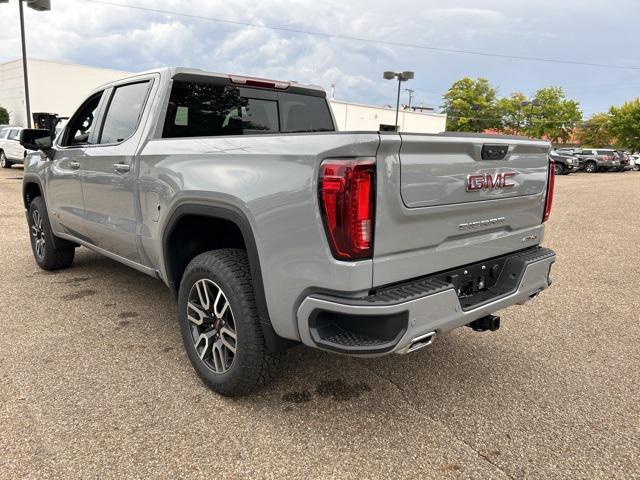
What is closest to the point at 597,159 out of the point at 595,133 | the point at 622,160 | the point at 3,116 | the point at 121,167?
the point at 622,160

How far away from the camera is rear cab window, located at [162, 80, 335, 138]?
3453 millimetres

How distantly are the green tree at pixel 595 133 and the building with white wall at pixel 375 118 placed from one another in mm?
25369

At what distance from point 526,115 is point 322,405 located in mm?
63011

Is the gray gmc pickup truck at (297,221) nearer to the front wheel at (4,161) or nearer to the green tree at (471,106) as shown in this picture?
the front wheel at (4,161)

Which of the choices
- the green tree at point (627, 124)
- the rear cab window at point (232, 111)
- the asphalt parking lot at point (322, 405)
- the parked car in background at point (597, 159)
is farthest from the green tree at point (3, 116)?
the green tree at point (627, 124)

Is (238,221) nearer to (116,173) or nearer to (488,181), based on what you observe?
(488,181)

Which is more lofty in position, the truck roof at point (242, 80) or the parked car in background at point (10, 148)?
the truck roof at point (242, 80)

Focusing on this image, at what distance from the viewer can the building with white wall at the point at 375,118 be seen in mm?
46250

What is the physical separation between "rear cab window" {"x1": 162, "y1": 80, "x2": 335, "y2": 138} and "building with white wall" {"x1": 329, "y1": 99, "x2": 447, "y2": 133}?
3965 cm

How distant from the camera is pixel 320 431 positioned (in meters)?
2.56

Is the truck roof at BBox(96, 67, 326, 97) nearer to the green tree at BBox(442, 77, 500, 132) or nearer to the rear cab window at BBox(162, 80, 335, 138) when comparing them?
the rear cab window at BBox(162, 80, 335, 138)

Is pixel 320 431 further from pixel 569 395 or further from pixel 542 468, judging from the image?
pixel 569 395

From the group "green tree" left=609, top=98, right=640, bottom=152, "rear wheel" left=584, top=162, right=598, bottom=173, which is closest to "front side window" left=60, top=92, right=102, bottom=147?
"rear wheel" left=584, top=162, right=598, bottom=173

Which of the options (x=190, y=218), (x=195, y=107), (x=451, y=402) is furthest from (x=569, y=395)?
(x=195, y=107)
